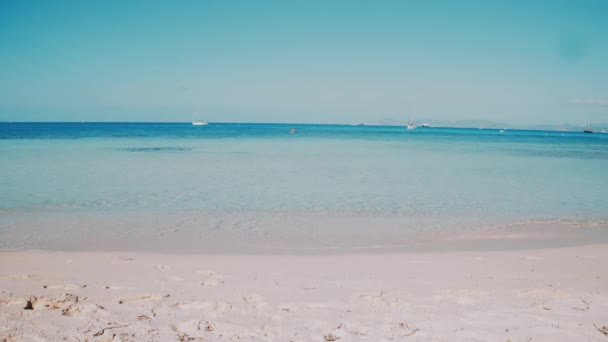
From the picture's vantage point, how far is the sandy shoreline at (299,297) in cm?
369

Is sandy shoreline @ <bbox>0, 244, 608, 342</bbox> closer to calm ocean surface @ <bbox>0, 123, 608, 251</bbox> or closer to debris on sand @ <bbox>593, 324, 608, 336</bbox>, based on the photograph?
debris on sand @ <bbox>593, 324, 608, 336</bbox>

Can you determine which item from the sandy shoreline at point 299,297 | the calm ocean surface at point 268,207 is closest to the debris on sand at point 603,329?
the sandy shoreline at point 299,297

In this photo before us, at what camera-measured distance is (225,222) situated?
894 centimetres

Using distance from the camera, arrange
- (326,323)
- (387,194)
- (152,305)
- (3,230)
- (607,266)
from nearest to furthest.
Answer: (326,323) < (152,305) < (607,266) < (3,230) < (387,194)

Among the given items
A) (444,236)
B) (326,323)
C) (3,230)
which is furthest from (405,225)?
(3,230)

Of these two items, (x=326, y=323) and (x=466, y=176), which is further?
(x=466, y=176)

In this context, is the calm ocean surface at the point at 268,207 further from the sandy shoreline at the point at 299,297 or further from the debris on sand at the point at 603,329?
the debris on sand at the point at 603,329

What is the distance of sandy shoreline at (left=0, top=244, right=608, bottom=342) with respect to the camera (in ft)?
12.1

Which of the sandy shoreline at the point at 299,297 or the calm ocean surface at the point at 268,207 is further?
the calm ocean surface at the point at 268,207

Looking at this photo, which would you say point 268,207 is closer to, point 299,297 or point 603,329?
point 299,297

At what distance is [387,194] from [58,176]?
41.5 ft

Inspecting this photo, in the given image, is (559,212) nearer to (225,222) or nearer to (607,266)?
(607,266)

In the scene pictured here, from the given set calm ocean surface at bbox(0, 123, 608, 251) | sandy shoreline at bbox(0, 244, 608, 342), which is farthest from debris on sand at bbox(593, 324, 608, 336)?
calm ocean surface at bbox(0, 123, 608, 251)

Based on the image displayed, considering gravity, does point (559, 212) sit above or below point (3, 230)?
above
